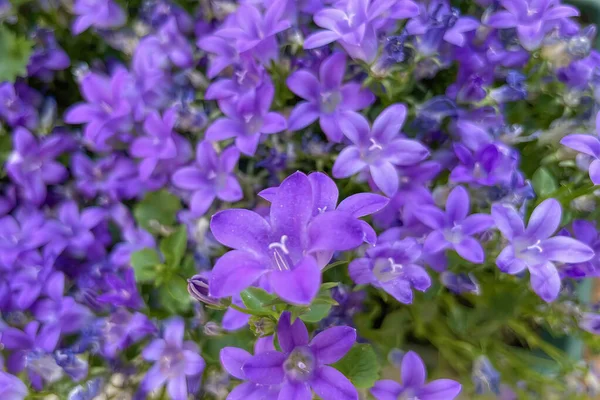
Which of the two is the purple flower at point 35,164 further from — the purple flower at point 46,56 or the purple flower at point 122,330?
the purple flower at point 122,330

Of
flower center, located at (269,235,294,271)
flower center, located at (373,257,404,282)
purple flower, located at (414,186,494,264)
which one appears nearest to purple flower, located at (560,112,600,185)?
A: purple flower, located at (414,186,494,264)

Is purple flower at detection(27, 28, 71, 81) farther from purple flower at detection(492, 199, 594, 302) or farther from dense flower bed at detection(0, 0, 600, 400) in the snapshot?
purple flower at detection(492, 199, 594, 302)

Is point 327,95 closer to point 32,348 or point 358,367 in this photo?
point 358,367

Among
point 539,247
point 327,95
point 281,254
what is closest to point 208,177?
point 327,95

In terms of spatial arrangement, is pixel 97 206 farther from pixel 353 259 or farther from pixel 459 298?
pixel 459 298

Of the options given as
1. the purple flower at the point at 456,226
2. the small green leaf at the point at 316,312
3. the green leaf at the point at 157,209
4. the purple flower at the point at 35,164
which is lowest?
the green leaf at the point at 157,209

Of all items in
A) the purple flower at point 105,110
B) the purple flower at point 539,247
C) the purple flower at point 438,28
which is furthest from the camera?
the purple flower at point 105,110

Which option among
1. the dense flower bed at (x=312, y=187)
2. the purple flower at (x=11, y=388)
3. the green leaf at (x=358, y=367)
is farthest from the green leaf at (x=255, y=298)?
the purple flower at (x=11, y=388)
